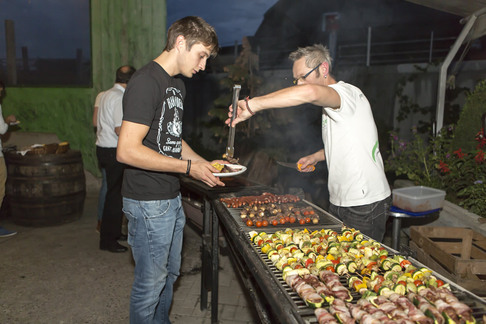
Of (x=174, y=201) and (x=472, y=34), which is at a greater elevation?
(x=472, y=34)

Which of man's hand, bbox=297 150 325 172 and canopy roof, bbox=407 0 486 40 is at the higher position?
canopy roof, bbox=407 0 486 40

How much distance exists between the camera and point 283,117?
7.44m

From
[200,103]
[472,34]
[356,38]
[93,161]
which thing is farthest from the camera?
[356,38]

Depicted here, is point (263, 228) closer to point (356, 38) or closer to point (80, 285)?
point (80, 285)

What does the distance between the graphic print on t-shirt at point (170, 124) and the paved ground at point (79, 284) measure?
2030 mm

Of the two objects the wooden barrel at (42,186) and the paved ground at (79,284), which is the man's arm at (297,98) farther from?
the wooden barrel at (42,186)

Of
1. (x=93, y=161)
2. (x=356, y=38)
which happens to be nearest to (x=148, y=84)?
(x=93, y=161)

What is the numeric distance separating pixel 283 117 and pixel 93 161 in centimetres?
452

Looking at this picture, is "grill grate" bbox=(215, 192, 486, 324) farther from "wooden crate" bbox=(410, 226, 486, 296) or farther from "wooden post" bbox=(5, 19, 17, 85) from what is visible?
"wooden post" bbox=(5, 19, 17, 85)

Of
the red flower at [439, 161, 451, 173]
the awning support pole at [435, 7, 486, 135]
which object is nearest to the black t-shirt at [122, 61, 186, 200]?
the red flower at [439, 161, 451, 173]

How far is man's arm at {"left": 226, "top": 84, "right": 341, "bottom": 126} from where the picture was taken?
96.3 inches

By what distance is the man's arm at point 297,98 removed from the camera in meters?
2.45

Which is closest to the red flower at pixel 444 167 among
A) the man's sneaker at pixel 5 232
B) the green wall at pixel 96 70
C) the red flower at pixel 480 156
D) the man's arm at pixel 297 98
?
the red flower at pixel 480 156

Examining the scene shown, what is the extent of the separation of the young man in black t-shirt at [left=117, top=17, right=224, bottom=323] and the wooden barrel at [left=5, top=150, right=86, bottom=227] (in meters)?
4.11
